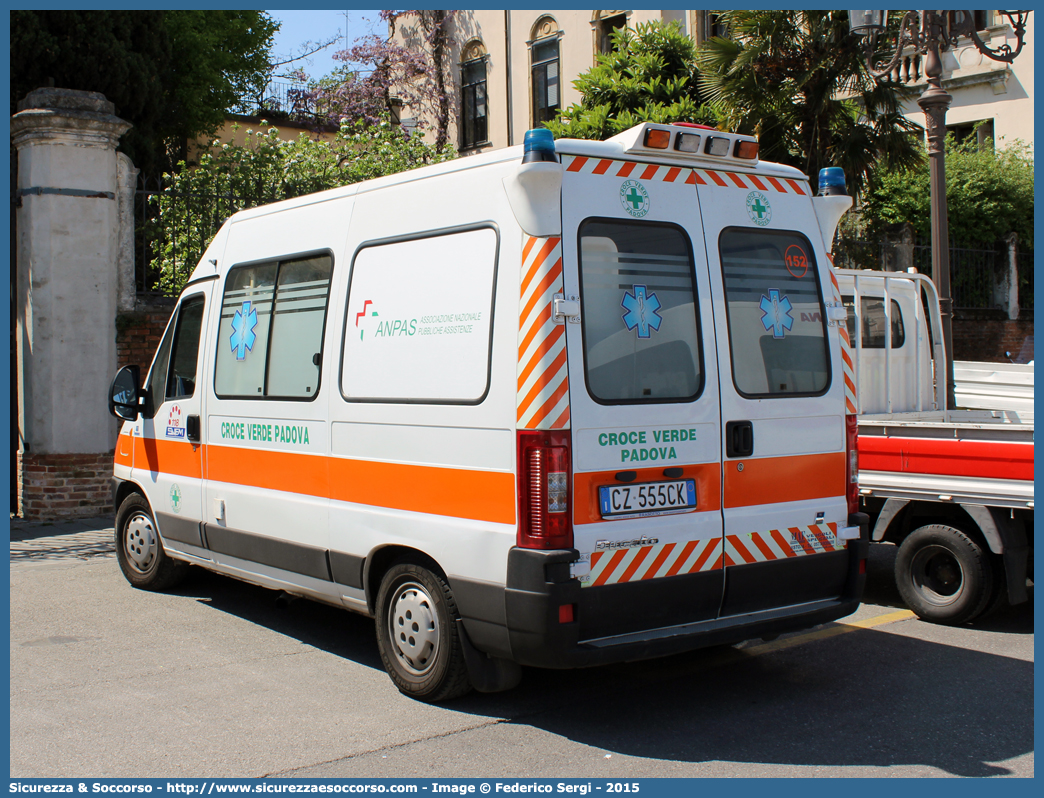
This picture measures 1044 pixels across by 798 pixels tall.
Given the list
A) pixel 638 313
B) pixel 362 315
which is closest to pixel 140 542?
pixel 362 315

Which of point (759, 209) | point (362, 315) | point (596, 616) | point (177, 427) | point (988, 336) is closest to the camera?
point (596, 616)

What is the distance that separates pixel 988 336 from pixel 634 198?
17385mm

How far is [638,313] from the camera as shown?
4.59m

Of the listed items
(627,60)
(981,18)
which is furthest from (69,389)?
(981,18)

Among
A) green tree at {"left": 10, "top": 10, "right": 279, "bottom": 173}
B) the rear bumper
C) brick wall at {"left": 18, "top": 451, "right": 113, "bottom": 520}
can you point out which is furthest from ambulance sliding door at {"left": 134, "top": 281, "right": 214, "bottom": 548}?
green tree at {"left": 10, "top": 10, "right": 279, "bottom": 173}

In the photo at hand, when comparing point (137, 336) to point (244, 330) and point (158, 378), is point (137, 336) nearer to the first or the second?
point (158, 378)

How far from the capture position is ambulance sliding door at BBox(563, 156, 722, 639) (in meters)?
4.35

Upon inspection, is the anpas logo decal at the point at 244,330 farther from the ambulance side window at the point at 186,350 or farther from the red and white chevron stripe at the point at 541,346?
the red and white chevron stripe at the point at 541,346

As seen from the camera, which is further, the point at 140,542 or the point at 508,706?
the point at 140,542

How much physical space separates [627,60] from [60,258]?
422 inches

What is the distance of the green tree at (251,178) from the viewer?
37.3 ft

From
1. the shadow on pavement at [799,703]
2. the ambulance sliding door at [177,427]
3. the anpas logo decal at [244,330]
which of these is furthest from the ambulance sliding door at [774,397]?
the ambulance sliding door at [177,427]

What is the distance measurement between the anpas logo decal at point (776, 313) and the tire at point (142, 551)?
447cm

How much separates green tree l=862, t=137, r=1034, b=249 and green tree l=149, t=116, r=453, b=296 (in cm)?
894
